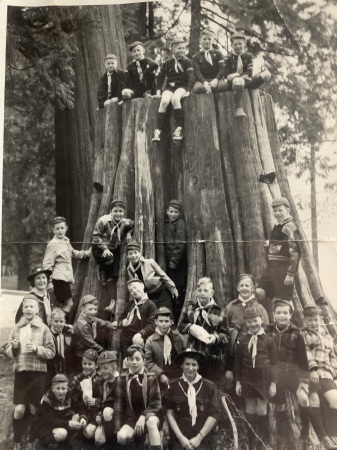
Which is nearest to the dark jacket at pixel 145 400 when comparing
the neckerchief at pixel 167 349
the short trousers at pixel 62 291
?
the neckerchief at pixel 167 349

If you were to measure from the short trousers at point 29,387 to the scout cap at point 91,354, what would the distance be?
285 mm

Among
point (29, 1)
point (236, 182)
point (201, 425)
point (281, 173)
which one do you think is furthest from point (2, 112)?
point (201, 425)

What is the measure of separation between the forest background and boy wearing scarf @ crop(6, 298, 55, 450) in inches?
12.0

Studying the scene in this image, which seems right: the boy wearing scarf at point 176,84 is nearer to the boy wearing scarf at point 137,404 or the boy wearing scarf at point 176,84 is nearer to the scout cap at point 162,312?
the scout cap at point 162,312

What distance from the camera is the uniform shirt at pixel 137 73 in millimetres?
3932

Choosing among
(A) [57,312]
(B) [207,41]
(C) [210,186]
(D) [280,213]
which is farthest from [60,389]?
(B) [207,41]

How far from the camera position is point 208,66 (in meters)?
3.87

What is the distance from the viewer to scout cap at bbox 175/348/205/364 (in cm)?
362

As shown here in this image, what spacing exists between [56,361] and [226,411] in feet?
3.66

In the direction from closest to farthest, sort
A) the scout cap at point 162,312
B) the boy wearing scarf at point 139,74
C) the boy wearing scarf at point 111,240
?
the scout cap at point 162,312
the boy wearing scarf at point 111,240
the boy wearing scarf at point 139,74

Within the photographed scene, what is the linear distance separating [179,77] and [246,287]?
1.45 metres

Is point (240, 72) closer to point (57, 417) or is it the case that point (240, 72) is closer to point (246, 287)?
point (246, 287)

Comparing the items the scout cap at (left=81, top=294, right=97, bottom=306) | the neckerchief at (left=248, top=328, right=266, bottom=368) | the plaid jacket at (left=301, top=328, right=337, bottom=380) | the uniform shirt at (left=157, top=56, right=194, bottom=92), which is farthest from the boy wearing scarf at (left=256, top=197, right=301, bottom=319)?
the uniform shirt at (left=157, top=56, right=194, bottom=92)

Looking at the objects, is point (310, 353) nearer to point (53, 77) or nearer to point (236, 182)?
point (236, 182)
